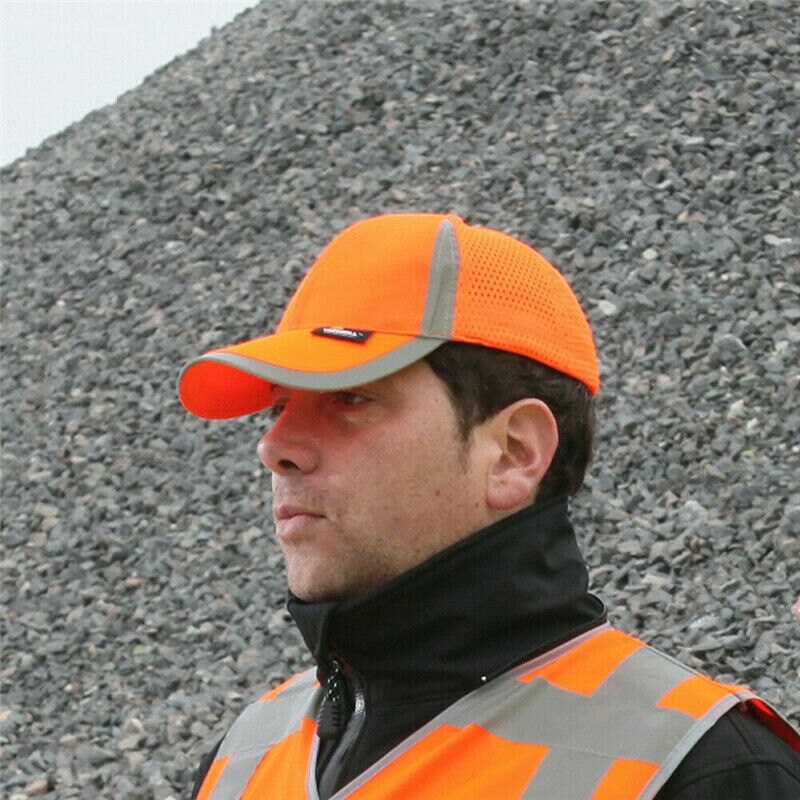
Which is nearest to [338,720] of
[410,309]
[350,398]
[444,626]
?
[444,626]

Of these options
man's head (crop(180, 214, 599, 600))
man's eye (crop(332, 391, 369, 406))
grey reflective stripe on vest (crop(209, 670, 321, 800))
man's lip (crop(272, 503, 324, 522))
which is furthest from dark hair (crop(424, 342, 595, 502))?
grey reflective stripe on vest (crop(209, 670, 321, 800))

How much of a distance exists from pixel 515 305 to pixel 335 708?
0.63m

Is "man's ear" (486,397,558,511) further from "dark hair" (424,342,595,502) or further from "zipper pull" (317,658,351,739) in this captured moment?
"zipper pull" (317,658,351,739)

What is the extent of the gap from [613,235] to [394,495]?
7.69m

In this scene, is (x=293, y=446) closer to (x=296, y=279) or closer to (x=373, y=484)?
(x=373, y=484)

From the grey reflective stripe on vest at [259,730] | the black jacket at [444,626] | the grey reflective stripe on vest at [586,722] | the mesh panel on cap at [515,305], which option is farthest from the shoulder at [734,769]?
the grey reflective stripe on vest at [259,730]

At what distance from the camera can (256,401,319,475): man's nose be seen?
197cm

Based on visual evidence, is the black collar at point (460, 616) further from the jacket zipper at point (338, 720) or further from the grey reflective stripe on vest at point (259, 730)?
the grey reflective stripe on vest at point (259, 730)

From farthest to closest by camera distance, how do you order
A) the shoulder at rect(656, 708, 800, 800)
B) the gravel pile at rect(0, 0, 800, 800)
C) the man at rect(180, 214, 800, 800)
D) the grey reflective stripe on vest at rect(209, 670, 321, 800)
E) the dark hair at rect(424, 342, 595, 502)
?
the gravel pile at rect(0, 0, 800, 800) → the grey reflective stripe on vest at rect(209, 670, 321, 800) → the dark hair at rect(424, 342, 595, 502) → the man at rect(180, 214, 800, 800) → the shoulder at rect(656, 708, 800, 800)

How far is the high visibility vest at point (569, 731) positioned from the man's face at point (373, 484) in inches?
8.6

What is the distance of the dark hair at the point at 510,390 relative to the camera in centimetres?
198

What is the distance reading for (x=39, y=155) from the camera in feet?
48.2

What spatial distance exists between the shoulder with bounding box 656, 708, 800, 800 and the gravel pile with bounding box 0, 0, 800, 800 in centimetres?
384

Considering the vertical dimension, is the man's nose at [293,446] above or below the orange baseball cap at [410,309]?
below
